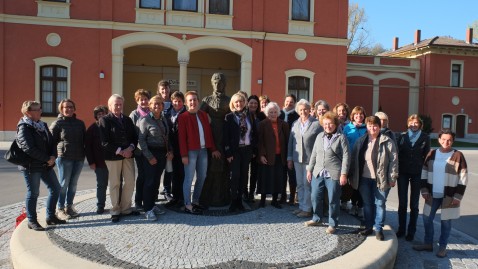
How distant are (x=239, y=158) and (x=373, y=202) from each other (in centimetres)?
204

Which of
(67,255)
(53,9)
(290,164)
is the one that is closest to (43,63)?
(53,9)

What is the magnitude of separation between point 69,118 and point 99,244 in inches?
77.4

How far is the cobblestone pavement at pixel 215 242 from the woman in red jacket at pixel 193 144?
0.46 meters

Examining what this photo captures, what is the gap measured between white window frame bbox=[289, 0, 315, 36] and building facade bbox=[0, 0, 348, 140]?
0.17 feet

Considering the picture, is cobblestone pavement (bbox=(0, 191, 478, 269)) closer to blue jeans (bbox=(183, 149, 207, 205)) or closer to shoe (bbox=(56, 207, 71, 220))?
shoe (bbox=(56, 207, 71, 220))

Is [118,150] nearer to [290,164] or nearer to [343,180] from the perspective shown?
[290,164]

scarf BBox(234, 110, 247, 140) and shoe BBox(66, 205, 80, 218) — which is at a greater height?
scarf BBox(234, 110, 247, 140)

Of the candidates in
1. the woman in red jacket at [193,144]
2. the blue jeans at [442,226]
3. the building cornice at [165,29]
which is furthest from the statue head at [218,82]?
the building cornice at [165,29]

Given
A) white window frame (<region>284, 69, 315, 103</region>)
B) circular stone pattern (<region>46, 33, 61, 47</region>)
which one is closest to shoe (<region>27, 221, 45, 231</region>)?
circular stone pattern (<region>46, 33, 61, 47</region>)

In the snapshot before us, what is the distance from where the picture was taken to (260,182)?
644 centimetres

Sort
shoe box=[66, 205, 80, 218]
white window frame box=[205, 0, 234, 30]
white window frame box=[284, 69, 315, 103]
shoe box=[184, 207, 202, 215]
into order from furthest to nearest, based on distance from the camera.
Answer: white window frame box=[284, 69, 315, 103]
white window frame box=[205, 0, 234, 30]
shoe box=[184, 207, 202, 215]
shoe box=[66, 205, 80, 218]

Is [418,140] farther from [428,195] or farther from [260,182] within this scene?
[260,182]

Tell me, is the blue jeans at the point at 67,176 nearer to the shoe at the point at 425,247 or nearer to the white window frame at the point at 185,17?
the shoe at the point at 425,247

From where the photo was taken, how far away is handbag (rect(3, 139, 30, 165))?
482 centimetres
